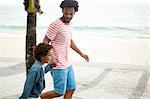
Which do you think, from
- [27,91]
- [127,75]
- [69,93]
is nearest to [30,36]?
[69,93]

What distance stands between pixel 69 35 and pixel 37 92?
1.17 metres

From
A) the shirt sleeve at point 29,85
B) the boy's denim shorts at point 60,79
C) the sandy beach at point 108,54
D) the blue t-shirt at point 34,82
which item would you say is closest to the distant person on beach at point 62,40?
the boy's denim shorts at point 60,79

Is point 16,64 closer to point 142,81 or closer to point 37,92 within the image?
point 142,81

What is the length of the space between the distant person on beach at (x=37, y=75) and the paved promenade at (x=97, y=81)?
2501 mm

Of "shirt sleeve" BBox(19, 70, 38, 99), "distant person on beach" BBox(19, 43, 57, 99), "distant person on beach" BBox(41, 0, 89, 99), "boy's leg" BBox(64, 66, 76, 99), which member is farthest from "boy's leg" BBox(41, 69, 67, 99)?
"shirt sleeve" BBox(19, 70, 38, 99)

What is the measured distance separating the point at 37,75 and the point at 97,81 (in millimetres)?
4209

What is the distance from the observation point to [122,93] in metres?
6.56

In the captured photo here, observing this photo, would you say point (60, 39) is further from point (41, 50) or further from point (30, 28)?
point (41, 50)

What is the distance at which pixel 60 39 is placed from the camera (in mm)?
4508

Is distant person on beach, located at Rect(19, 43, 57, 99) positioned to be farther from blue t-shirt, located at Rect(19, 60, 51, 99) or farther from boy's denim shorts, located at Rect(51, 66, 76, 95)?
boy's denim shorts, located at Rect(51, 66, 76, 95)

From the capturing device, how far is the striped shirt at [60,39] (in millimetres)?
4465

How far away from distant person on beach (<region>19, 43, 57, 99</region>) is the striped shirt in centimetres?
70

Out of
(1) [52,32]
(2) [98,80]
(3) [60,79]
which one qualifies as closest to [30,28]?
(1) [52,32]

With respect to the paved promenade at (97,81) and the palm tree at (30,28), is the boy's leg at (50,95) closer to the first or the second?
the palm tree at (30,28)
